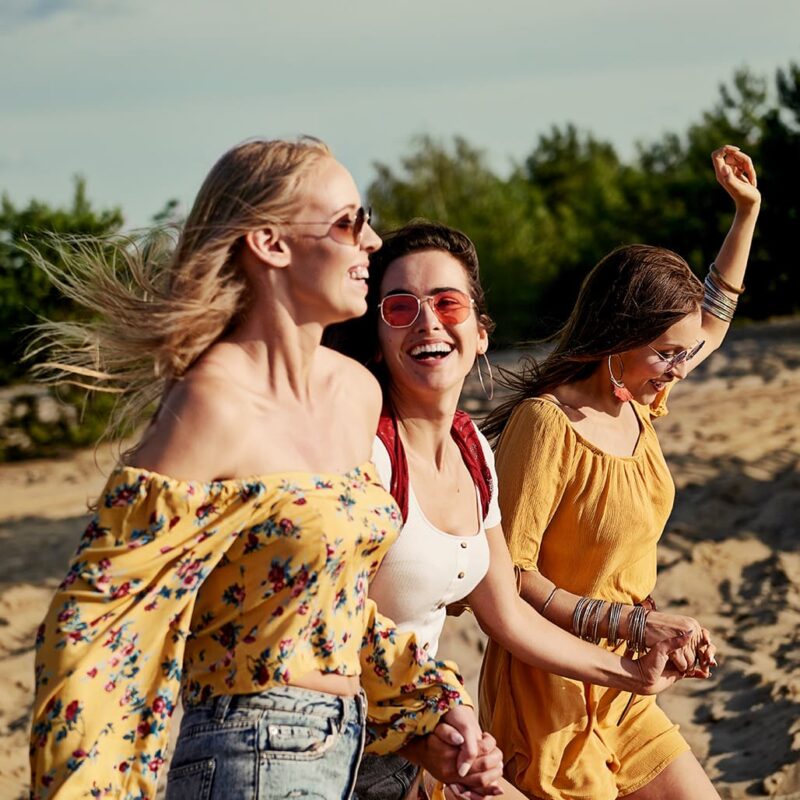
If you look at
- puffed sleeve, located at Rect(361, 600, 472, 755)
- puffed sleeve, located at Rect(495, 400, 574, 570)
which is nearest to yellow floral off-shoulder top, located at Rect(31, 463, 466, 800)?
puffed sleeve, located at Rect(361, 600, 472, 755)

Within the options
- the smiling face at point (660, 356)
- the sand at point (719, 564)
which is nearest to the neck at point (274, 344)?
the smiling face at point (660, 356)

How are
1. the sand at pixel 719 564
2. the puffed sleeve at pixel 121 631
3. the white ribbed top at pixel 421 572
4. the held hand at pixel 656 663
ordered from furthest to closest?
the sand at pixel 719 564
the held hand at pixel 656 663
the white ribbed top at pixel 421 572
the puffed sleeve at pixel 121 631

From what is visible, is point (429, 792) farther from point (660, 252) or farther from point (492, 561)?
point (660, 252)

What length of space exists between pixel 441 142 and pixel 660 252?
2549 centimetres

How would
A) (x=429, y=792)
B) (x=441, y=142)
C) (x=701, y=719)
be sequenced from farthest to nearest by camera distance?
(x=441, y=142) → (x=701, y=719) → (x=429, y=792)

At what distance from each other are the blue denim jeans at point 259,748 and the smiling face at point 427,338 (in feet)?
2.65

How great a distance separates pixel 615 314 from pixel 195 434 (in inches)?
65.1

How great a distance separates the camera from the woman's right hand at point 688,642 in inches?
125

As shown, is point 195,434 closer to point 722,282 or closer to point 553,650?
point 553,650

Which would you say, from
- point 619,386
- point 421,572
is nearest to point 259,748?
point 421,572

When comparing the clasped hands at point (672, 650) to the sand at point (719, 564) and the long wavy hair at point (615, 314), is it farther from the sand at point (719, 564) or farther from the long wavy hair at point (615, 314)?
the sand at point (719, 564)

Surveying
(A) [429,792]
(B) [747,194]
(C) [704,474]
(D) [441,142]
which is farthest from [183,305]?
(D) [441,142]

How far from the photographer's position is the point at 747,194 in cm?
392

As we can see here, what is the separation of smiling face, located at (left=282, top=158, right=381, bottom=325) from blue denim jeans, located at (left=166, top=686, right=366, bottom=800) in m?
0.68
